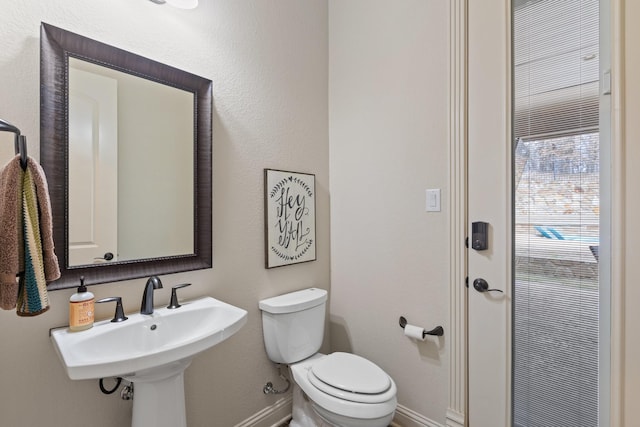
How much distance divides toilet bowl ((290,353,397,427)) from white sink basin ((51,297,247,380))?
51 centimetres

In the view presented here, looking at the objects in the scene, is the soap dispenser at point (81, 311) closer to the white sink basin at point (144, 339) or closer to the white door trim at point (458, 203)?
the white sink basin at point (144, 339)

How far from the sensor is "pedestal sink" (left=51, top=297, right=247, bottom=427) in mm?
871

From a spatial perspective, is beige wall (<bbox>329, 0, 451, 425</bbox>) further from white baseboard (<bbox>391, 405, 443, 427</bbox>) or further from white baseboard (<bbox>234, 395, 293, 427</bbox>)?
white baseboard (<bbox>234, 395, 293, 427</bbox>)

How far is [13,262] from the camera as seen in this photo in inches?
30.4

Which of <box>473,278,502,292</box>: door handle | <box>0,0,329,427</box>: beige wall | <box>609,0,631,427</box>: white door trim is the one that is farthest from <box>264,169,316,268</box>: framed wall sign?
<box>609,0,631,427</box>: white door trim

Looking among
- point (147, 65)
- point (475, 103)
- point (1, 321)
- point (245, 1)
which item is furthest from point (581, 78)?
point (1, 321)

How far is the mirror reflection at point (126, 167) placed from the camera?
1.12 m

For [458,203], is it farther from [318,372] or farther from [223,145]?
[223,145]

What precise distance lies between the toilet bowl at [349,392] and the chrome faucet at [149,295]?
750 mm

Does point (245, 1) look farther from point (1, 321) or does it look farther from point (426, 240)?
point (1, 321)

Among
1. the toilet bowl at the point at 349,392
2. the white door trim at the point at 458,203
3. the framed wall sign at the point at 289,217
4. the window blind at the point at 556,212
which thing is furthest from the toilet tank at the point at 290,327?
the window blind at the point at 556,212

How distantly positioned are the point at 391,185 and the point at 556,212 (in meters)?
0.75

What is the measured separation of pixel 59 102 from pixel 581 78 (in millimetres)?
1883

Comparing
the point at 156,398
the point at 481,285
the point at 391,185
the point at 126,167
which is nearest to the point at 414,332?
the point at 481,285
